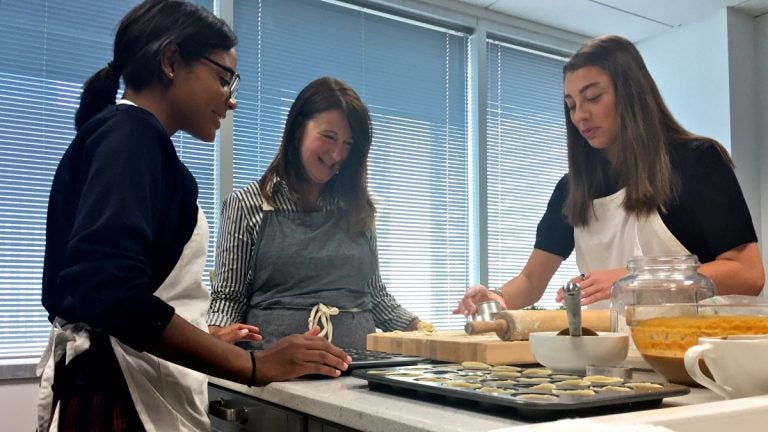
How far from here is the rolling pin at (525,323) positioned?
3.62ft

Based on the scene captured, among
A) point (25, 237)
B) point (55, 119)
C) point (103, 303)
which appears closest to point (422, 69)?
point (55, 119)

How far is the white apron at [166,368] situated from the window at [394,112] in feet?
6.48

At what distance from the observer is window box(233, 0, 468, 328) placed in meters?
3.02

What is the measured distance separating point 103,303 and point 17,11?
2102 millimetres

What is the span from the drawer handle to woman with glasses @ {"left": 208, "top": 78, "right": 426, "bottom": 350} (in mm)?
421

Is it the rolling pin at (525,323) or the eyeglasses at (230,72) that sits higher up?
the eyeglasses at (230,72)

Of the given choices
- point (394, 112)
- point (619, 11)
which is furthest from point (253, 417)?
point (619, 11)

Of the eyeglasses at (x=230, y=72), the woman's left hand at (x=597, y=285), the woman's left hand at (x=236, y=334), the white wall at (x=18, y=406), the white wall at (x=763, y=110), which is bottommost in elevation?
the white wall at (x=18, y=406)

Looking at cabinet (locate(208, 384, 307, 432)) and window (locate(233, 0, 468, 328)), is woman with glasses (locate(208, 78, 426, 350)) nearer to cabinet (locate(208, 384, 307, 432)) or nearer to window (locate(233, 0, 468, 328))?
cabinet (locate(208, 384, 307, 432))

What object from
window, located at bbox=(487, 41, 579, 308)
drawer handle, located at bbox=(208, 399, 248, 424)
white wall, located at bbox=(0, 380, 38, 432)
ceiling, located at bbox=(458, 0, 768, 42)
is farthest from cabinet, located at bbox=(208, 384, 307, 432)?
ceiling, located at bbox=(458, 0, 768, 42)

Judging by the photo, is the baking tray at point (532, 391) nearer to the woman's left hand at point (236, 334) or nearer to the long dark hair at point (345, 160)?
the woman's left hand at point (236, 334)

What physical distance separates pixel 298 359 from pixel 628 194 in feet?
3.01

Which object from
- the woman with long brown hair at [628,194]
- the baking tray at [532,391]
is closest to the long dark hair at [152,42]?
the baking tray at [532,391]

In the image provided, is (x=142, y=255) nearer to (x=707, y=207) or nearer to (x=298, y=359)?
(x=298, y=359)
